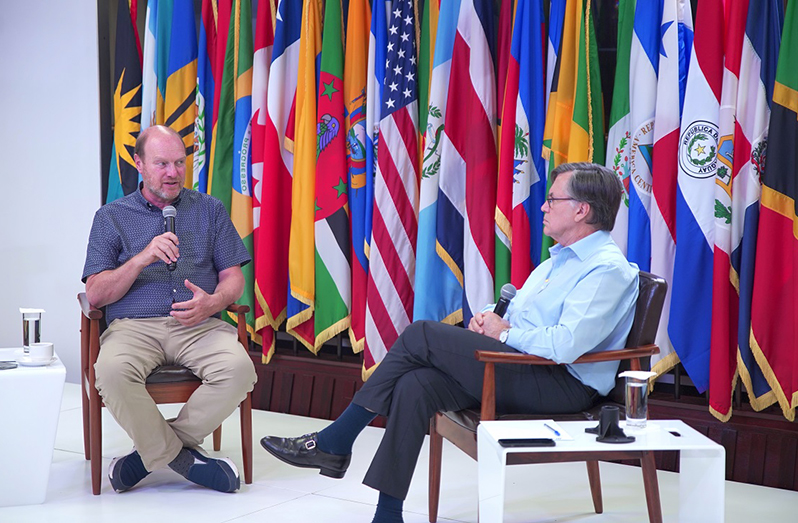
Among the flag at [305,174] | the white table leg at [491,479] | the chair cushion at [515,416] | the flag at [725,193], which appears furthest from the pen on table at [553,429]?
the flag at [305,174]

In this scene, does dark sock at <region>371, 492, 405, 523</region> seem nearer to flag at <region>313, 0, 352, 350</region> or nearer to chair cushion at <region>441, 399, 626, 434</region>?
chair cushion at <region>441, 399, 626, 434</region>

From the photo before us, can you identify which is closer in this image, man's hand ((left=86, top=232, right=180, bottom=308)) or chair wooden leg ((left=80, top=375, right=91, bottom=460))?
man's hand ((left=86, top=232, right=180, bottom=308))

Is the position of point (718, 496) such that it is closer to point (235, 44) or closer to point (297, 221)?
point (297, 221)

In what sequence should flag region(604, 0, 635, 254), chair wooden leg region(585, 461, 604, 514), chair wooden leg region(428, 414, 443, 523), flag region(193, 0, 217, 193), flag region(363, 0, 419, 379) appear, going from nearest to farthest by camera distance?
chair wooden leg region(428, 414, 443, 523) → chair wooden leg region(585, 461, 604, 514) → flag region(604, 0, 635, 254) → flag region(363, 0, 419, 379) → flag region(193, 0, 217, 193)

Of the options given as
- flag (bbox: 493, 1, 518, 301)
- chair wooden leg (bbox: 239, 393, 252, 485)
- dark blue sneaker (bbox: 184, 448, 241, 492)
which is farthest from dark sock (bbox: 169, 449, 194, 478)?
flag (bbox: 493, 1, 518, 301)

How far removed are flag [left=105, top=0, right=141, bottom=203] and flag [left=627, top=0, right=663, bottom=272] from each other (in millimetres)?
2596

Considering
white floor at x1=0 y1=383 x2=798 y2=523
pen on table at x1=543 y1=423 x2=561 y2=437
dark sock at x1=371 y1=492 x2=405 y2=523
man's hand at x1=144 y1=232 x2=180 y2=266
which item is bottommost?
white floor at x1=0 y1=383 x2=798 y2=523

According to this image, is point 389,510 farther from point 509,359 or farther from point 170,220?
point 170,220

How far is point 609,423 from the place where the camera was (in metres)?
2.05

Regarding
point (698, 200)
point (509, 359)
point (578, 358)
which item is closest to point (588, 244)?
point (578, 358)

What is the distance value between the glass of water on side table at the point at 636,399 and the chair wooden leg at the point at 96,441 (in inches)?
71.5

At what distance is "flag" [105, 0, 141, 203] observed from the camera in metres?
4.59

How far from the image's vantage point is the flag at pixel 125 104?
459 cm

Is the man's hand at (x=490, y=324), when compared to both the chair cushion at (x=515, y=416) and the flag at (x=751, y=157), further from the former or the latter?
the flag at (x=751, y=157)
